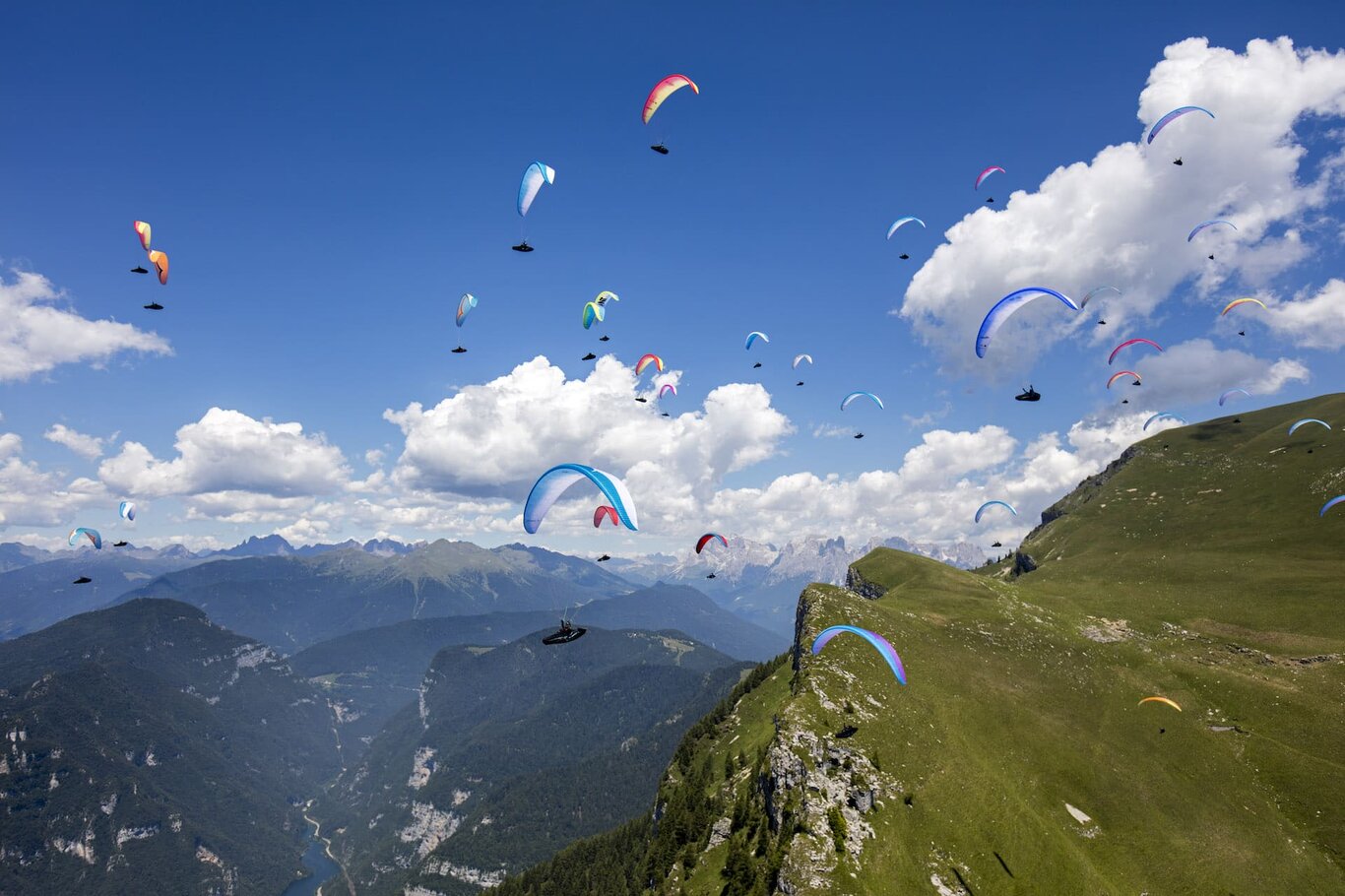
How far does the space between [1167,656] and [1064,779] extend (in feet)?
127

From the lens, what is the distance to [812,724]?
92188 millimetres

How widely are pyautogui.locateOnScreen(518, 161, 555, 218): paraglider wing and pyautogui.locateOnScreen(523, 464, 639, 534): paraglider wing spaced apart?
66.8 ft

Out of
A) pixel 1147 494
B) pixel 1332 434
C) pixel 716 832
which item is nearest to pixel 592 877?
pixel 716 832

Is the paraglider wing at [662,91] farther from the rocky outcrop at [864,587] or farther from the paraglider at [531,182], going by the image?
the rocky outcrop at [864,587]

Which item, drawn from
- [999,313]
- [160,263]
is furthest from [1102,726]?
[160,263]

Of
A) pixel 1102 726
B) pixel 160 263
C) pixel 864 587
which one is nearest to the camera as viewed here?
pixel 160 263

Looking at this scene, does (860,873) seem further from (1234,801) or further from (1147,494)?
(1147,494)

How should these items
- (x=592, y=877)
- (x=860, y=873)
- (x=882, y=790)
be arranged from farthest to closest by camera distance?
(x=592, y=877) → (x=882, y=790) → (x=860, y=873)

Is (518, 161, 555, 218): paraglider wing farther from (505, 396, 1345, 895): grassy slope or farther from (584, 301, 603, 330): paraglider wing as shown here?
(505, 396, 1345, 895): grassy slope

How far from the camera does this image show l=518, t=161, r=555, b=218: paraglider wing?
46.5m

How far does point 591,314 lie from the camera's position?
6438 cm

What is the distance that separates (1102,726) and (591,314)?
98537mm

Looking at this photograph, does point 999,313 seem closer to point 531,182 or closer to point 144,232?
point 531,182

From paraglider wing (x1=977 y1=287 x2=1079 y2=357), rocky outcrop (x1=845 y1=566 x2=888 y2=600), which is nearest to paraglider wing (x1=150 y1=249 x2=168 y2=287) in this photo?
paraglider wing (x1=977 y1=287 x2=1079 y2=357)
